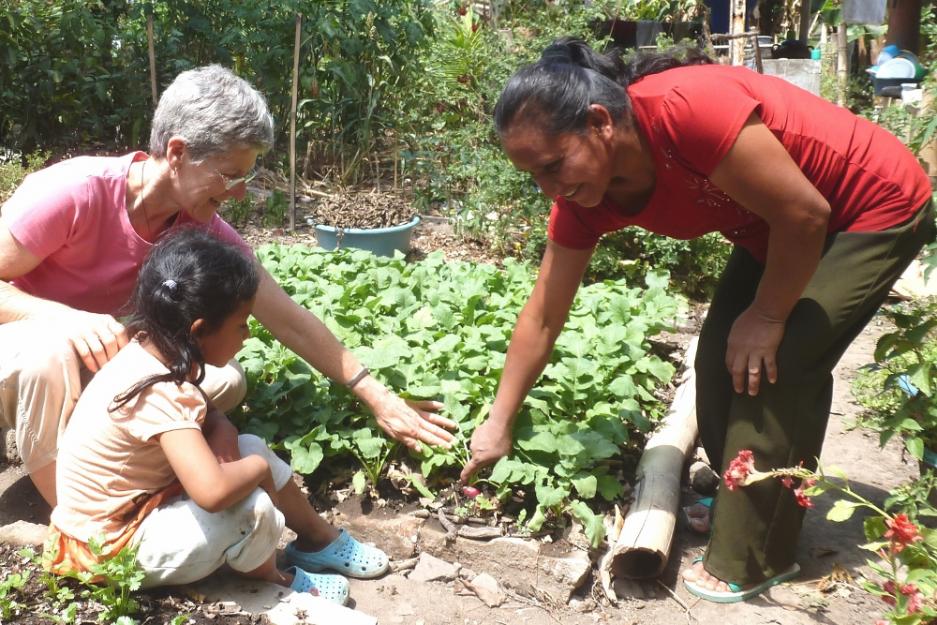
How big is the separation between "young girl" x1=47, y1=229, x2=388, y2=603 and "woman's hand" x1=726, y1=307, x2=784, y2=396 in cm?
135

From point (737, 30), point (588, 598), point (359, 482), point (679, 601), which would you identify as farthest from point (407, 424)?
point (737, 30)

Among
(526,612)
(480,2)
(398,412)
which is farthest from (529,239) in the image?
(480,2)

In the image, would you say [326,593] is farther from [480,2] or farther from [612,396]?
[480,2]

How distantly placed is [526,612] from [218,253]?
141 centimetres

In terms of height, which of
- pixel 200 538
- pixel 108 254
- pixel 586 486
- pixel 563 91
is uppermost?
pixel 563 91

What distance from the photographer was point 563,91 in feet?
7.14

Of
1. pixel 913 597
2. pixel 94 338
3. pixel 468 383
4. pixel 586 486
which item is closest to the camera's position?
pixel 913 597

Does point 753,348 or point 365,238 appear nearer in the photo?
point 753,348

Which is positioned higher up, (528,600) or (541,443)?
(541,443)

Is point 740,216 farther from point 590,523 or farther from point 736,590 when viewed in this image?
point 736,590

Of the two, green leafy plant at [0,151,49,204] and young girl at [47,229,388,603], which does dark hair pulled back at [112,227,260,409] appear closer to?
young girl at [47,229,388,603]

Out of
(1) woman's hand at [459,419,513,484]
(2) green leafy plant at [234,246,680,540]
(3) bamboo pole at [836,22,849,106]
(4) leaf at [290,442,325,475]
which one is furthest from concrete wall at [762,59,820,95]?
(4) leaf at [290,442,325,475]

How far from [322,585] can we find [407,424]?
2.01ft

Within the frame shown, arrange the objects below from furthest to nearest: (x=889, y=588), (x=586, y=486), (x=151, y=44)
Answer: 1. (x=151, y=44)
2. (x=586, y=486)
3. (x=889, y=588)
